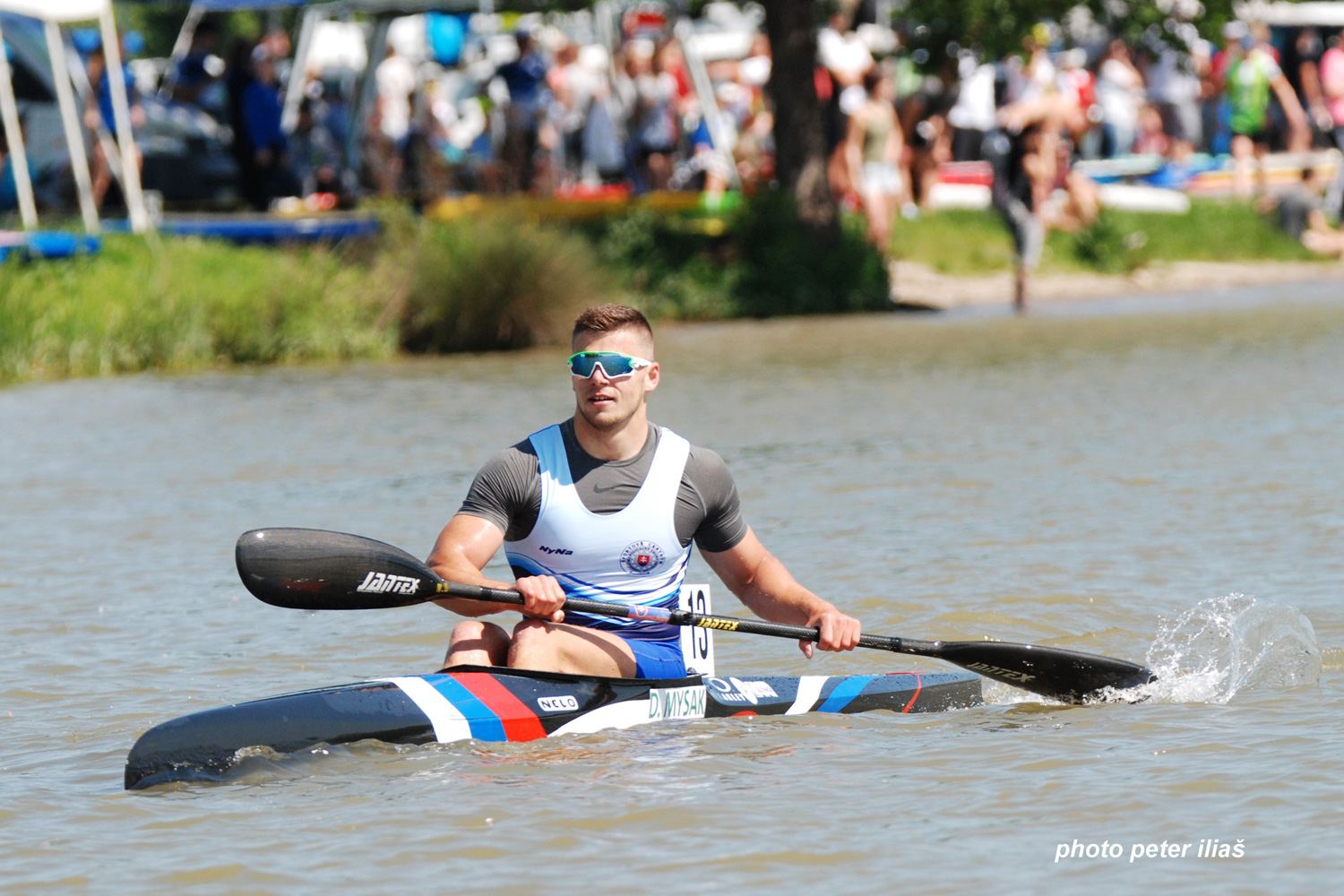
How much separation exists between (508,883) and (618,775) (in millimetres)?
853

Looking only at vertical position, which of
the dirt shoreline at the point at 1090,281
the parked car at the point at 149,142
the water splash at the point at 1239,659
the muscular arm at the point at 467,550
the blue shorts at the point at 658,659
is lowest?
the dirt shoreline at the point at 1090,281

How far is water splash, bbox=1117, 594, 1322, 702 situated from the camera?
629 cm

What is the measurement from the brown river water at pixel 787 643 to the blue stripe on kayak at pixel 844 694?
54 mm

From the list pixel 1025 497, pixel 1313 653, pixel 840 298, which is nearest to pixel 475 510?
pixel 1313 653

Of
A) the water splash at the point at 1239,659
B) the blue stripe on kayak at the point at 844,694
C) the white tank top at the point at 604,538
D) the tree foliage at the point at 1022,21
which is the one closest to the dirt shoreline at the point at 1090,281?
the tree foliage at the point at 1022,21

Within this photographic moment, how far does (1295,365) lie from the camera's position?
581 inches

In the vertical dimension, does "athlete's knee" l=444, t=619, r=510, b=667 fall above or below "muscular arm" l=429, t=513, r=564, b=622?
below

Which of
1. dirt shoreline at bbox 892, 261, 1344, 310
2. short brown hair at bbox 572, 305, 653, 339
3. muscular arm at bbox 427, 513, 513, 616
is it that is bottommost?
dirt shoreline at bbox 892, 261, 1344, 310

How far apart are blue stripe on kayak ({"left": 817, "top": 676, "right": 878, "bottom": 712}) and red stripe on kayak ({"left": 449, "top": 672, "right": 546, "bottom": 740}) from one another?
3.17 ft

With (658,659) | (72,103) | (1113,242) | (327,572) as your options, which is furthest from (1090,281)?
(327,572)

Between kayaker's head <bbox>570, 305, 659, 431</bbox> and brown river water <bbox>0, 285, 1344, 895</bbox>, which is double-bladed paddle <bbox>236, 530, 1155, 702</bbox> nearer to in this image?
brown river water <bbox>0, 285, 1344, 895</bbox>

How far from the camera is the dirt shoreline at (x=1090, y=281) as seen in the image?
20.7m

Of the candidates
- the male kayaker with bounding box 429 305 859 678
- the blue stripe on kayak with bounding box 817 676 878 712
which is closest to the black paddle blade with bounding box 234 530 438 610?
the male kayaker with bounding box 429 305 859 678

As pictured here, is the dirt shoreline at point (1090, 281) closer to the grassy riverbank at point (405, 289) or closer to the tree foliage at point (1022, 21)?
the grassy riverbank at point (405, 289)
